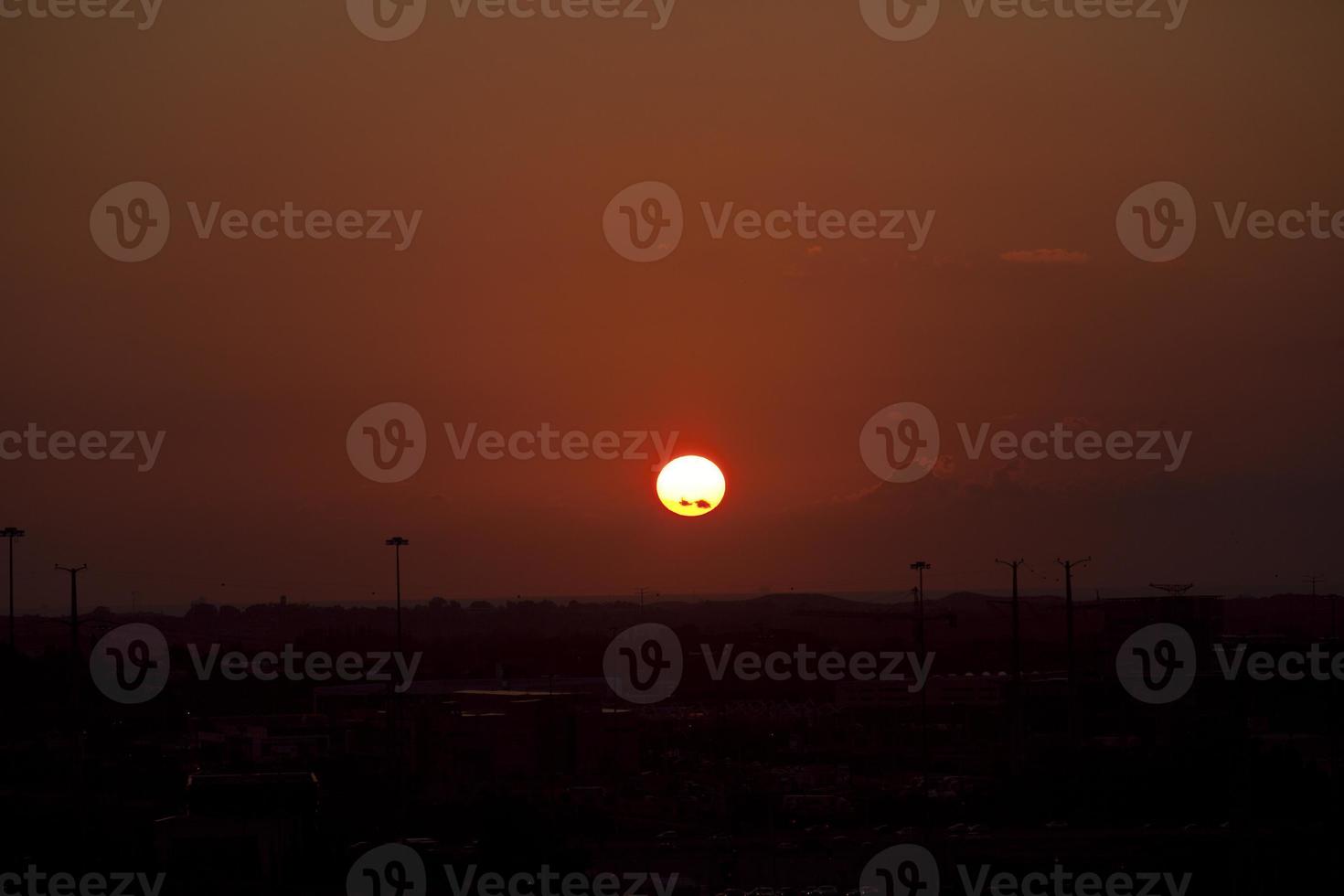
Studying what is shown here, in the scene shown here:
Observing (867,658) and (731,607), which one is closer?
(867,658)

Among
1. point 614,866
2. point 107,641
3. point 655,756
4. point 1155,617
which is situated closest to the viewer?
point 614,866

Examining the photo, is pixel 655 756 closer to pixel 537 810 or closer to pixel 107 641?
Result: pixel 537 810

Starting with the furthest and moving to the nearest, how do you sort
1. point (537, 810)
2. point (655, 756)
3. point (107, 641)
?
point (107, 641) < point (655, 756) < point (537, 810)

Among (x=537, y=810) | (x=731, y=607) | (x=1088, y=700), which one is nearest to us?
(x=537, y=810)

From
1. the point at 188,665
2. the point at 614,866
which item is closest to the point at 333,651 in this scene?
the point at 188,665

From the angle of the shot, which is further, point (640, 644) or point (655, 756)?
point (640, 644)

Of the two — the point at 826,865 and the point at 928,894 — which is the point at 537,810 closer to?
the point at 826,865

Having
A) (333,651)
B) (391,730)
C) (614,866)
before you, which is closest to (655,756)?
(391,730)

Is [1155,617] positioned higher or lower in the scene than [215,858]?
higher

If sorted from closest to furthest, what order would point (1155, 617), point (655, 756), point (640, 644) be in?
1. point (655, 756)
2. point (1155, 617)
3. point (640, 644)
